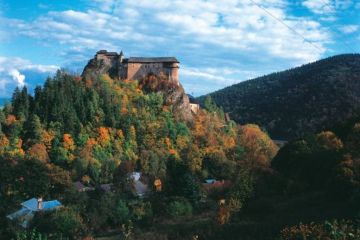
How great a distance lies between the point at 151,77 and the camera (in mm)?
69000

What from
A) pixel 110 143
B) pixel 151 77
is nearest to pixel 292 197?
pixel 110 143

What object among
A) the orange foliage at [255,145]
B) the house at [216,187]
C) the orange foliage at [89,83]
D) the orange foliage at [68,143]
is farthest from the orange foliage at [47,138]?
the orange foliage at [255,145]

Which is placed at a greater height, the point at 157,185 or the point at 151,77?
the point at 151,77

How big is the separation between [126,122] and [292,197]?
30.7 metres

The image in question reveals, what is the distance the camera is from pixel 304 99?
8519 cm

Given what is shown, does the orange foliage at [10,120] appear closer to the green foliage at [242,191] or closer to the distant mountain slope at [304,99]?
the green foliage at [242,191]

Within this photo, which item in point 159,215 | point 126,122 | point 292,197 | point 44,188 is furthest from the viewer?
point 126,122

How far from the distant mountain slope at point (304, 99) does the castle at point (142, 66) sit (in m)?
20.3

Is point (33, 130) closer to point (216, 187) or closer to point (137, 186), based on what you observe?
point (137, 186)

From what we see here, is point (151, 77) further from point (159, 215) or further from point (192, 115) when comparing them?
point (159, 215)

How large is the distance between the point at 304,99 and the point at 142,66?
102 ft

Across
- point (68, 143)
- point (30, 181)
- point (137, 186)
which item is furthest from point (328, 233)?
point (68, 143)

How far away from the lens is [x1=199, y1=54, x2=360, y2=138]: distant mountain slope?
7656 centimetres

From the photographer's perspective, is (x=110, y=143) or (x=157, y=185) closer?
(x=157, y=185)
